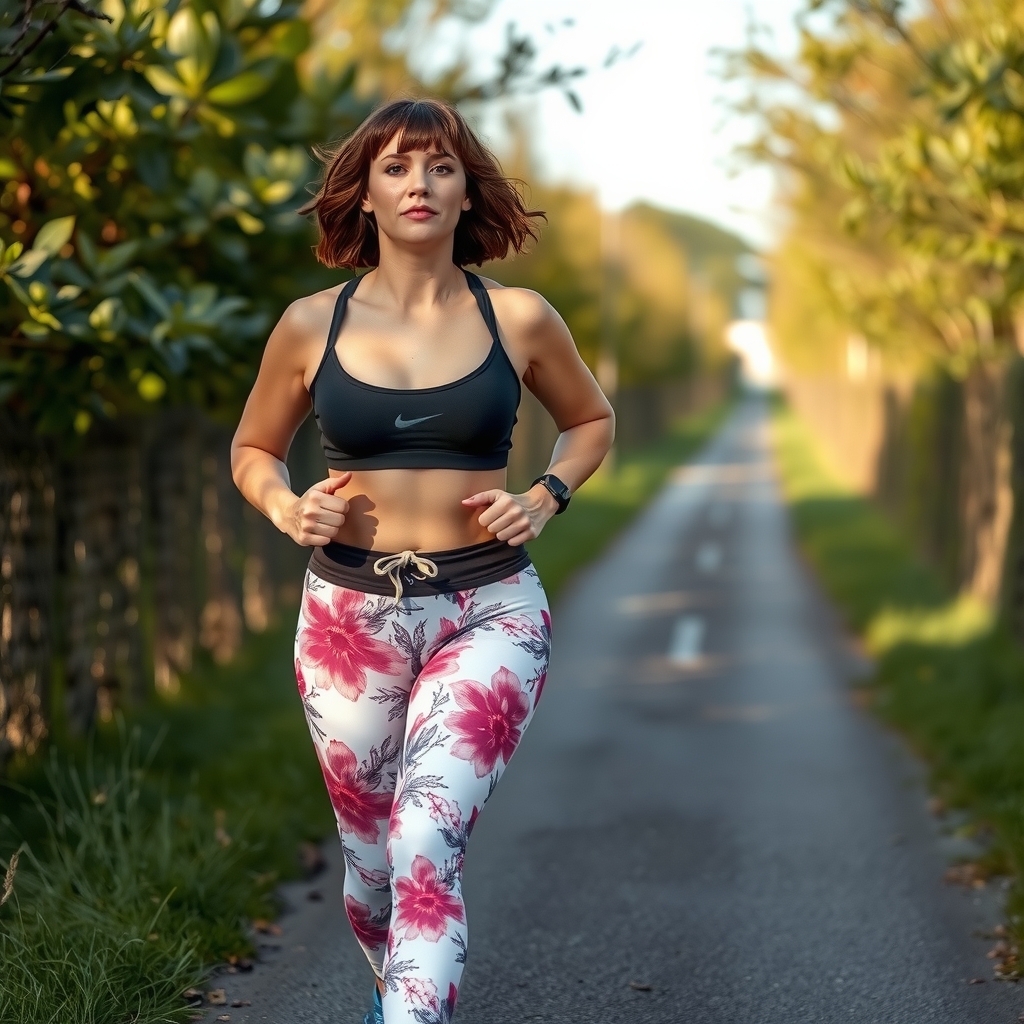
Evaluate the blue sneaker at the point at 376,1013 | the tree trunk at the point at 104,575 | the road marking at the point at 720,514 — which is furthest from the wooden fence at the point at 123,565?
the road marking at the point at 720,514

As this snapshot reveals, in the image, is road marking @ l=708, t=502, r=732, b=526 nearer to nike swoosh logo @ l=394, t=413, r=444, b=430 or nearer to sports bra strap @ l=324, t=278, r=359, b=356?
sports bra strap @ l=324, t=278, r=359, b=356

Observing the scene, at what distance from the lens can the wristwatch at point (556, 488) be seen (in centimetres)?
339

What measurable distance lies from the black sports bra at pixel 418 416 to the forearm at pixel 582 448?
26 centimetres

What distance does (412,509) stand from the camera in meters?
3.26

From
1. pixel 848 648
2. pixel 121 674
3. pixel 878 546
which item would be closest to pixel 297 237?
pixel 121 674

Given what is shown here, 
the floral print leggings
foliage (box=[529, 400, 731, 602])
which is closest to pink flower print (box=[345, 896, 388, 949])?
the floral print leggings

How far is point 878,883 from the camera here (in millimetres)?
5484

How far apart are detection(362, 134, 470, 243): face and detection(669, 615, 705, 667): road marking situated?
7490 millimetres

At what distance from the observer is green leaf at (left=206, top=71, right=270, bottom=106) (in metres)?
5.34

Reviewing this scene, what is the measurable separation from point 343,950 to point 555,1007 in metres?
0.78

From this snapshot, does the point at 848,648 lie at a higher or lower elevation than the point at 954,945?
lower

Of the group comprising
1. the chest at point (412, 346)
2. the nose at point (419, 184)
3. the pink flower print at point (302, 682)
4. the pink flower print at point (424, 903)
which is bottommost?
the pink flower print at point (424, 903)

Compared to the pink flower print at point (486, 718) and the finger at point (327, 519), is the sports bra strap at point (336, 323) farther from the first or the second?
the pink flower print at point (486, 718)

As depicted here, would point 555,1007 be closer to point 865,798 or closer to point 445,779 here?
point 445,779
